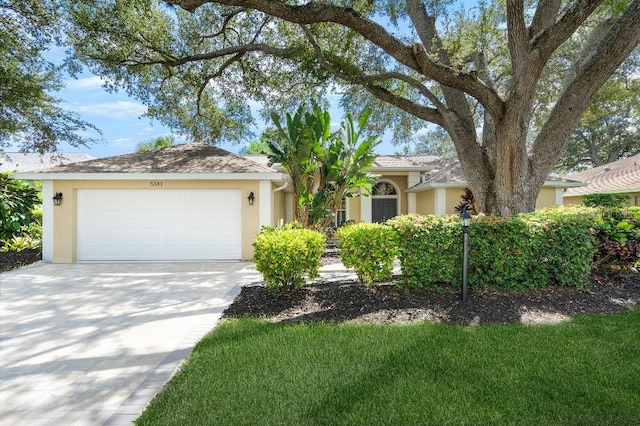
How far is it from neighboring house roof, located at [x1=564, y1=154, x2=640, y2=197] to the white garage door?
59.5 ft

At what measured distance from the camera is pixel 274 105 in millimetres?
13156

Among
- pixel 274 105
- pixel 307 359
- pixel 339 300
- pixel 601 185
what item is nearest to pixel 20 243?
pixel 274 105

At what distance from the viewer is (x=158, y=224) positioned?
444 inches

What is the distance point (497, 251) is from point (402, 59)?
3.80 metres

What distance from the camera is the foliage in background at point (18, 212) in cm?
1205

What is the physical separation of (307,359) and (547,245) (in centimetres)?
454

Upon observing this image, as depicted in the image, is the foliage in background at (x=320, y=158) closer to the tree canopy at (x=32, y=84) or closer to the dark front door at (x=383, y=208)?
the dark front door at (x=383, y=208)

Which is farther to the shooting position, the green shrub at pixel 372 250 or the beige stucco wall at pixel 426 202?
the beige stucco wall at pixel 426 202

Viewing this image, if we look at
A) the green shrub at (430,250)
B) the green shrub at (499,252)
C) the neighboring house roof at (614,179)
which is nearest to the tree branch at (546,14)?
the green shrub at (499,252)

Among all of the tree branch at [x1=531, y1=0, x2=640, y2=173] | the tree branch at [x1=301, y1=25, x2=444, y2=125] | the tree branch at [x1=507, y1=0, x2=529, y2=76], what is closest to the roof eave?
the tree branch at [x1=301, y1=25, x2=444, y2=125]

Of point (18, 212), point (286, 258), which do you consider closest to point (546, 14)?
point (286, 258)

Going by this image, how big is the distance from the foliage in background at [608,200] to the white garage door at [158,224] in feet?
56.3

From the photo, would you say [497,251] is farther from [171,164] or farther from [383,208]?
[383,208]

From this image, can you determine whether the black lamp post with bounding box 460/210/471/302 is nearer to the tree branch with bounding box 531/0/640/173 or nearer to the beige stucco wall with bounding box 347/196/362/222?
the tree branch with bounding box 531/0/640/173
